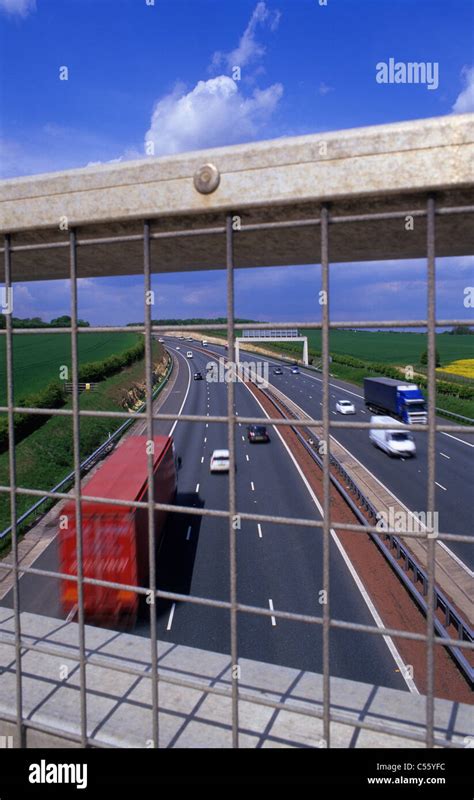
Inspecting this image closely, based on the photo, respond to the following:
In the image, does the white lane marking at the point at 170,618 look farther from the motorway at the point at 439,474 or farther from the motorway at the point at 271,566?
the motorway at the point at 439,474

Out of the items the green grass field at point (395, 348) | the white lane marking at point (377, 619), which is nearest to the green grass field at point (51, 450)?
the white lane marking at point (377, 619)

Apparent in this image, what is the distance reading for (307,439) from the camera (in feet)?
140

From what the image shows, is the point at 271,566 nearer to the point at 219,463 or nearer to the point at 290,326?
the point at 219,463

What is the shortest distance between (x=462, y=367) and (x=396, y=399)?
1166 inches

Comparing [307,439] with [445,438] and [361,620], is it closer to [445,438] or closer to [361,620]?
[445,438]

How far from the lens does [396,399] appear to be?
42750 millimetres

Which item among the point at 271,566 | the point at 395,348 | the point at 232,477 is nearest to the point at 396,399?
the point at 271,566

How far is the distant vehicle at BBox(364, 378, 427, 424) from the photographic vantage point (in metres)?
40.2

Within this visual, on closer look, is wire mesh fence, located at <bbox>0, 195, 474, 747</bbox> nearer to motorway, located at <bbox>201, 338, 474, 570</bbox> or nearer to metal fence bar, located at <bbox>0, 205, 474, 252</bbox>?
metal fence bar, located at <bbox>0, 205, 474, 252</bbox>

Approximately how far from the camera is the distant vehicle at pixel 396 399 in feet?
132

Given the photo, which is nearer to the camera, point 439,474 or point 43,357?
point 439,474

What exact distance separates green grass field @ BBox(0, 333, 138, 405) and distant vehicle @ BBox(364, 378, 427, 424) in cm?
2133

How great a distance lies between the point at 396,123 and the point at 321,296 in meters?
1.55

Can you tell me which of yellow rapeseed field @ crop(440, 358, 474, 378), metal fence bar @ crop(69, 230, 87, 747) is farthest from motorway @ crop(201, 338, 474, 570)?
metal fence bar @ crop(69, 230, 87, 747)
